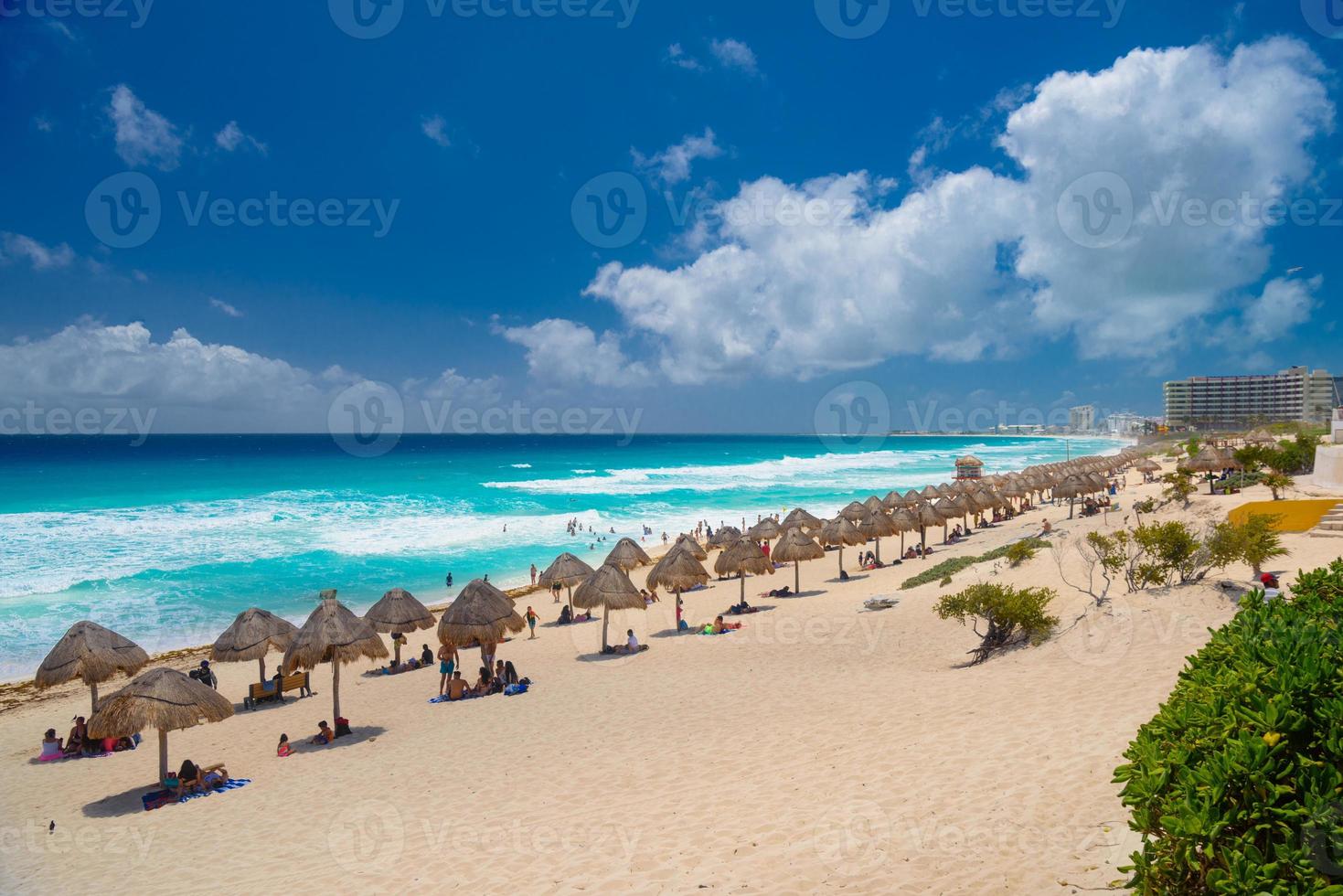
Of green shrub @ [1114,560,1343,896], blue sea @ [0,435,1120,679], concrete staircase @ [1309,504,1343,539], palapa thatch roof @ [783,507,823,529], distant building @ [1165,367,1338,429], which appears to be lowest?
blue sea @ [0,435,1120,679]

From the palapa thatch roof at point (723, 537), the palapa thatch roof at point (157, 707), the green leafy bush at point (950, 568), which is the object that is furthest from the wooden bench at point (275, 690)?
the palapa thatch roof at point (723, 537)

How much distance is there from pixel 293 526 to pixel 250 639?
26652mm

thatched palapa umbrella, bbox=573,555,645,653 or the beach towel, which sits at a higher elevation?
thatched palapa umbrella, bbox=573,555,645,653

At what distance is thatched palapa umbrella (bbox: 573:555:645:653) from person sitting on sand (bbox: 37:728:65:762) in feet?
30.2

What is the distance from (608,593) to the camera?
15.1 metres

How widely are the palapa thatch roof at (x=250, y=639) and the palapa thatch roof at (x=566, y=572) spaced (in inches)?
254

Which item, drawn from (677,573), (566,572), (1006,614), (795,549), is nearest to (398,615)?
(566,572)

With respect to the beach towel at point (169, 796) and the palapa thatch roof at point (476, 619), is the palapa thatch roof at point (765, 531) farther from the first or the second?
the beach towel at point (169, 796)

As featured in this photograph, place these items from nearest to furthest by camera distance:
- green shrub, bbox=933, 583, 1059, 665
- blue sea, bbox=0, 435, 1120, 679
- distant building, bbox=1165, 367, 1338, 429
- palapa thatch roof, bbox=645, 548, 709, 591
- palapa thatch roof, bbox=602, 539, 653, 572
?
green shrub, bbox=933, 583, 1059, 665 < palapa thatch roof, bbox=645, 548, 709, 591 < palapa thatch roof, bbox=602, 539, 653, 572 < blue sea, bbox=0, 435, 1120, 679 < distant building, bbox=1165, 367, 1338, 429

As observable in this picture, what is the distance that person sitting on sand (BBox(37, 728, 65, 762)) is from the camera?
459 inches

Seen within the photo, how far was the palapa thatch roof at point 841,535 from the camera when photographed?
2148cm

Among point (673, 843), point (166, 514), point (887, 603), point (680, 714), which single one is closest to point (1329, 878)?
point (673, 843)

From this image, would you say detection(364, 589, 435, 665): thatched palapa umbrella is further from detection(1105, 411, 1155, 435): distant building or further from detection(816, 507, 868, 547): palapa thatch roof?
detection(1105, 411, 1155, 435): distant building

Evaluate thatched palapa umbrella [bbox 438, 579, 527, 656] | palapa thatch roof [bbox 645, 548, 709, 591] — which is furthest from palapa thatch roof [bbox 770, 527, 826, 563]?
thatched palapa umbrella [bbox 438, 579, 527, 656]
